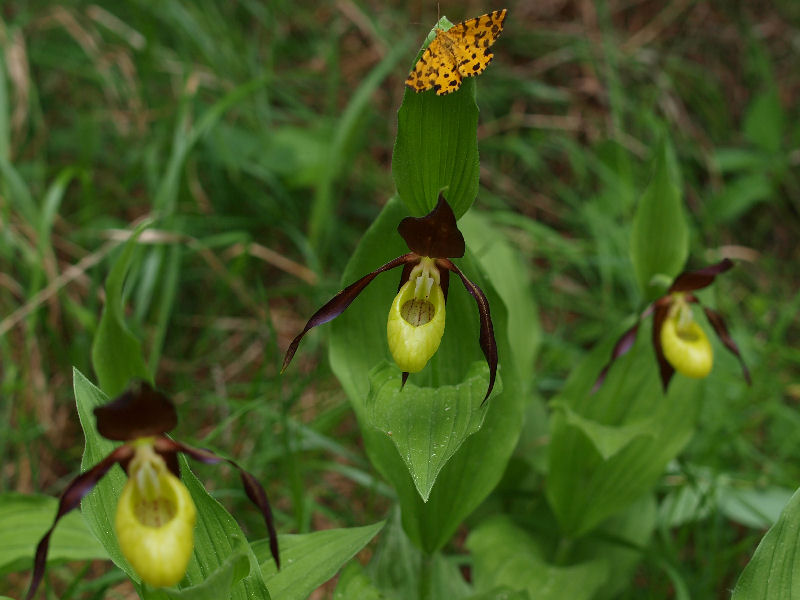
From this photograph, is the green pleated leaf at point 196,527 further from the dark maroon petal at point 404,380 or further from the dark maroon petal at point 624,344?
the dark maroon petal at point 624,344

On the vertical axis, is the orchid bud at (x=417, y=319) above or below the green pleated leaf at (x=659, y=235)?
below

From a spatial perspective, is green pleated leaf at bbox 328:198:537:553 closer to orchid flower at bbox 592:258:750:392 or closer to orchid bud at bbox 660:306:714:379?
orchid flower at bbox 592:258:750:392

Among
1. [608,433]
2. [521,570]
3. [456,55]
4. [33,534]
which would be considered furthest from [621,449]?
[33,534]

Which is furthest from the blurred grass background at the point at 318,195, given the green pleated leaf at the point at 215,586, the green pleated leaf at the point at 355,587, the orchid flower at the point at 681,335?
the green pleated leaf at the point at 215,586

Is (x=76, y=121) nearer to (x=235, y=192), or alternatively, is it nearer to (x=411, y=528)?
(x=235, y=192)

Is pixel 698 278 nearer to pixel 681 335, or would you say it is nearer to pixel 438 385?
pixel 681 335

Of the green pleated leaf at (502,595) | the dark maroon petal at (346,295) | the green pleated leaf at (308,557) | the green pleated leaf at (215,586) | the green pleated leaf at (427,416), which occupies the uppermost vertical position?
the dark maroon petal at (346,295)
